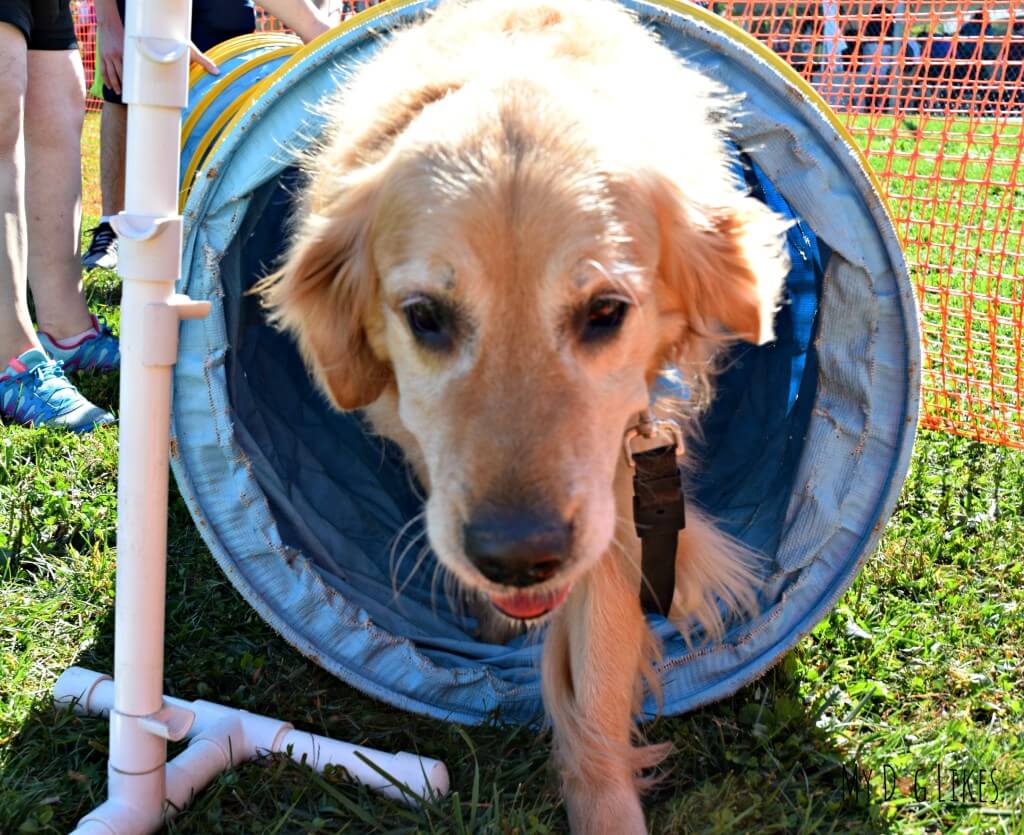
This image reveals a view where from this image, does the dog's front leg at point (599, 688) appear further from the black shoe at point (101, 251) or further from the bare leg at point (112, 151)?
the black shoe at point (101, 251)

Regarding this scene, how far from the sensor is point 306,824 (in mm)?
2490

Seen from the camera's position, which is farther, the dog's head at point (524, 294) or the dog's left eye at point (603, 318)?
the dog's left eye at point (603, 318)

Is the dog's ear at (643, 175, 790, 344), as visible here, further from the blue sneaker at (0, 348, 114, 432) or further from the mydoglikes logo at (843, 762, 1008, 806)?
the blue sneaker at (0, 348, 114, 432)

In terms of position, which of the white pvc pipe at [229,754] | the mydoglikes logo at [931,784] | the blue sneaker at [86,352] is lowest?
the blue sneaker at [86,352]

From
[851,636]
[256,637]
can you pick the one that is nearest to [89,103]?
[256,637]

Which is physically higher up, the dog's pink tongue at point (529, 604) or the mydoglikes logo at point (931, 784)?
the dog's pink tongue at point (529, 604)

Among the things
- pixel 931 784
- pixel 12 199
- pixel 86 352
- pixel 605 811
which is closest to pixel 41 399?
pixel 86 352

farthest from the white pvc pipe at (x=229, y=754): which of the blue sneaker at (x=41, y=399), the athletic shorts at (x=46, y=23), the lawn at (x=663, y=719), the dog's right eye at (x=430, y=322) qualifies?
the athletic shorts at (x=46, y=23)

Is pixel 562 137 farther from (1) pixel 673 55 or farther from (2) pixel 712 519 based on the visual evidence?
(2) pixel 712 519

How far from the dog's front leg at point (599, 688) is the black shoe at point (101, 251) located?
5.17m

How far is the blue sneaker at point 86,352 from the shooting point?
4.99 meters

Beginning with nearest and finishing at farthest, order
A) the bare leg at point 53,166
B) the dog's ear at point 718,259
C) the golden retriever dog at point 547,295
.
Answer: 1. the golden retriever dog at point 547,295
2. the dog's ear at point 718,259
3. the bare leg at point 53,166

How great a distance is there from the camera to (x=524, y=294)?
2.21 m

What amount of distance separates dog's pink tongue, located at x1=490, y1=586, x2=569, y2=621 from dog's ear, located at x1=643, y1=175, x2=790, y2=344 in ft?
2.75
